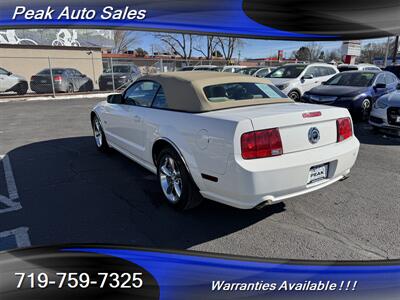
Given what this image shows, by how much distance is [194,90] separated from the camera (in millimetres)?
3477

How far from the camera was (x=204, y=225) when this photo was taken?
3316 mm

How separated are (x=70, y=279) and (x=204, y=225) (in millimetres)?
1406

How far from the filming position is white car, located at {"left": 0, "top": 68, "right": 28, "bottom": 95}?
51.6 feet

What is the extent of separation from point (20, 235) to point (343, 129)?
3571 millimetres

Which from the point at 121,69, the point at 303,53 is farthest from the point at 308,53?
the point at 121,69

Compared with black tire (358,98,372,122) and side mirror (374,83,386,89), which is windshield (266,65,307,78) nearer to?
side mirror (374,83,386,89)

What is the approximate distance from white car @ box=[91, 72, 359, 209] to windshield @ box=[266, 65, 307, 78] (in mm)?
8055

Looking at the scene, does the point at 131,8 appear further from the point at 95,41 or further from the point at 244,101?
the point at 95,41

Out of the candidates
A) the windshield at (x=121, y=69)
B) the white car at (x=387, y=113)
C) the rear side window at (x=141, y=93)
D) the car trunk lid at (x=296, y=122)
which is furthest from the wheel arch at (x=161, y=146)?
the windshield at (x=121, y=69)

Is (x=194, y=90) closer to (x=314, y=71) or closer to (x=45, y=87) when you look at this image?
(x=314, y=71)

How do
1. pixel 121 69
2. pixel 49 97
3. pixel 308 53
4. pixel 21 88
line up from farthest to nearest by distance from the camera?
pixel 308 53
pixel 121 69
pixel 49 97
pixel 21 88

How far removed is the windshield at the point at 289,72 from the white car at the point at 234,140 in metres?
8.05

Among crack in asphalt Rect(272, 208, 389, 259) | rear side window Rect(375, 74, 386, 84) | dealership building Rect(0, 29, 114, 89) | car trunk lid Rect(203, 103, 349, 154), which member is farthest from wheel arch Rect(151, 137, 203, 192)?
dealership building Rect(0, 29, 114, 89)

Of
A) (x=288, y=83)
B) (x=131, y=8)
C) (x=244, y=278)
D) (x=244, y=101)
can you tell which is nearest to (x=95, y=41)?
(x=288, y=83)
